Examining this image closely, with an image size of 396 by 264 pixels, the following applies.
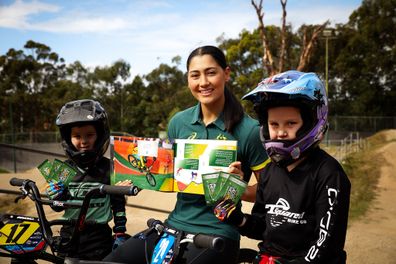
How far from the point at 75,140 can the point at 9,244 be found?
1.13 metres

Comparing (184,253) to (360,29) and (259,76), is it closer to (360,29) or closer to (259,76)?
(259,76)

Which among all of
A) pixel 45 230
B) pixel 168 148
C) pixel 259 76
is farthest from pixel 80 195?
pixel 259 76

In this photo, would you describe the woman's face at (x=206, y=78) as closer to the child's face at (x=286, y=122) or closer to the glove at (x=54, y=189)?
the child's face at (x=286, y=122)

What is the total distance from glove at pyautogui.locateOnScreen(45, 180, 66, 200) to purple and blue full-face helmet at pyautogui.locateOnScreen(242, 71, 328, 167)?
163 centimetres

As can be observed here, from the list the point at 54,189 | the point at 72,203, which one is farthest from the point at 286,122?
the point at 54,189

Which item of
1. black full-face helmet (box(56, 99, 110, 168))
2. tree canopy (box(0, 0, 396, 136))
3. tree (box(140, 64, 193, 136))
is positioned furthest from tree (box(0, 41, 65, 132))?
black full-face helmet (box(56, 99, 110, 168))

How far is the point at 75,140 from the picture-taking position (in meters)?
3.24

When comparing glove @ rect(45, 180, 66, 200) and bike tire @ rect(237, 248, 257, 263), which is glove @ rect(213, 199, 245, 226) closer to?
bike tire @ rect(237, 248, 257, 263)

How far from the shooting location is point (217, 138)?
285 cm

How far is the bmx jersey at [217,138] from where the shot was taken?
2689mm

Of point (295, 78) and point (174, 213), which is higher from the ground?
point (295, 78)

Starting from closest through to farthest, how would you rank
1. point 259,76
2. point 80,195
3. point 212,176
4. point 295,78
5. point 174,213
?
point 212,176 → point 295,78 → point 174,213 → point 80,195 → point 259,76

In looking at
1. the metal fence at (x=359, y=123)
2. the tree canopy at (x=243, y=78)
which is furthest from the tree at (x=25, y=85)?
the metal fence at (x=359, y=123)

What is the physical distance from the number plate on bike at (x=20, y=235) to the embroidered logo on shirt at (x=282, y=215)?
1378 millimetres
